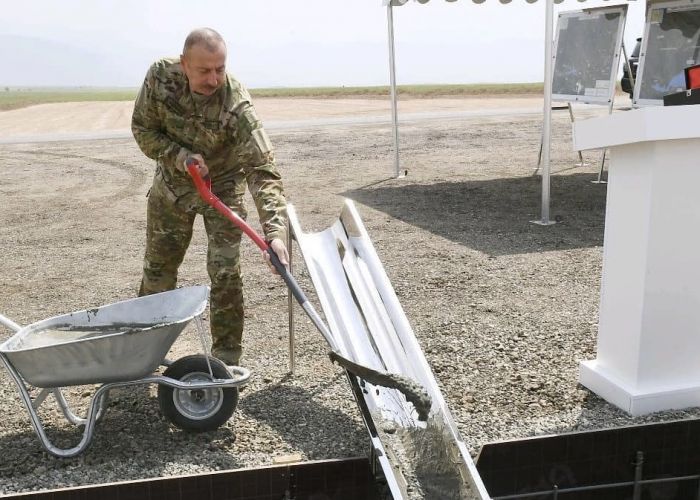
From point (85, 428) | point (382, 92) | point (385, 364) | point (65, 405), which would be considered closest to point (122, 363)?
point (85, 428)

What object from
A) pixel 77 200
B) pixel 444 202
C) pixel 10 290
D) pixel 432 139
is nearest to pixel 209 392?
pixel 10 290

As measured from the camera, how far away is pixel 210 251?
12.4 feet

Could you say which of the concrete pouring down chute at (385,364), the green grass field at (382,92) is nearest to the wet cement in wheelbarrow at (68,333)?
the concrete pouring down chute at (385,364)

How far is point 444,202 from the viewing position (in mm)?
9266

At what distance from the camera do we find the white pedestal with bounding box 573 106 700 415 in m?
3.29

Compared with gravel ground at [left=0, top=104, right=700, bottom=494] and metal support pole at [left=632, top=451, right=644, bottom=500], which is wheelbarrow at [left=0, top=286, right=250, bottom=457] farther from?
metal support pole at [left=632, top=451, right=644, bottom=500]

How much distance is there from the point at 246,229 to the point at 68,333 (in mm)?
914

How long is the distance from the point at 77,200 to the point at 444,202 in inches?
188

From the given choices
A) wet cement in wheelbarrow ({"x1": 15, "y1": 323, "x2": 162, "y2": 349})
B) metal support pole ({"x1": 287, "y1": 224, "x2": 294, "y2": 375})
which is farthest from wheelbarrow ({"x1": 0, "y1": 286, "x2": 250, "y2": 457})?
metal support pole ({"x1": 287, "y1": 224, "x2": 294, "y2": 375})

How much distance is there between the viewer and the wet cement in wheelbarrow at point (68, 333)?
318cm

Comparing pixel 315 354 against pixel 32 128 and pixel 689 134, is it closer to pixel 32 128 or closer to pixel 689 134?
pixel 689 134

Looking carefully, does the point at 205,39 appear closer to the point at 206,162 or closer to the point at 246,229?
the point at 206,162

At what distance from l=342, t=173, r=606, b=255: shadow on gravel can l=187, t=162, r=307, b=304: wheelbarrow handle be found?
3890 millimetres

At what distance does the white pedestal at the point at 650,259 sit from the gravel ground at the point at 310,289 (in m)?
0.16
